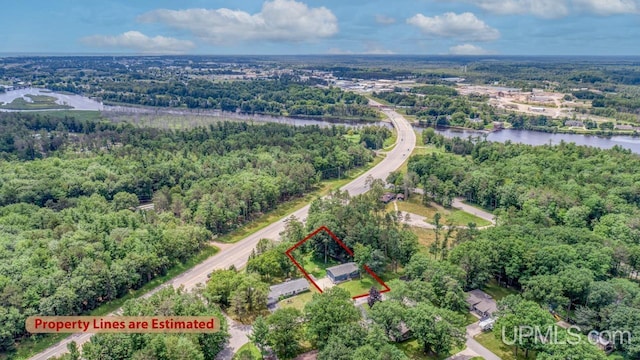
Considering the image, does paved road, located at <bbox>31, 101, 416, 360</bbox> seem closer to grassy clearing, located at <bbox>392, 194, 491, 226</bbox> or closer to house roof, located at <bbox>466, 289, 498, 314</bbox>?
grassy clearing, located at <bbox>392, 194, 491, 226</bbox>

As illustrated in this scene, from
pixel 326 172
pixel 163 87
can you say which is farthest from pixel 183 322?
pixel 163 87

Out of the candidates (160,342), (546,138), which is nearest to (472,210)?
(160,342)

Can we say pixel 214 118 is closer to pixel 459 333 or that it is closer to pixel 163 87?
pixel 163 87

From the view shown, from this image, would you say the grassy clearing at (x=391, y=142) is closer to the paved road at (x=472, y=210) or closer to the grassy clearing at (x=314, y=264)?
the paved road at (x=472, y=210)

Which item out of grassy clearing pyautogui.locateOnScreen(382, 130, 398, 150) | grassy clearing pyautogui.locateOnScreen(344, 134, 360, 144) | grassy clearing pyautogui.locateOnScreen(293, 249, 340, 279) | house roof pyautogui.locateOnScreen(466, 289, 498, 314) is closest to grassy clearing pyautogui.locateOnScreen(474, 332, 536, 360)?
house roof pyautogui.locateOnScreen(466, 289, 498, 314)

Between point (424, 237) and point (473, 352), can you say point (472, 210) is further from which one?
point (473, 352)
